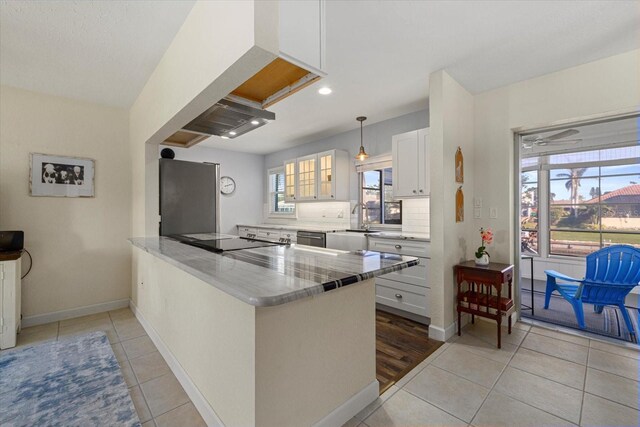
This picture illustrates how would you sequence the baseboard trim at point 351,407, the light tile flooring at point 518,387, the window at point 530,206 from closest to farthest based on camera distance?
the baseboard trim at point 351,407, the light tile flooring at point 518,387, the window at point 530,206

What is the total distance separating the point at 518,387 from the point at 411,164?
2249 mm

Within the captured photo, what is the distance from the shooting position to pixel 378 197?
4.34m

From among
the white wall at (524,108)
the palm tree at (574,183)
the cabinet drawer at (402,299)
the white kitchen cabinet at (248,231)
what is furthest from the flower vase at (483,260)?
the white kitchen cabinet at (248,231)

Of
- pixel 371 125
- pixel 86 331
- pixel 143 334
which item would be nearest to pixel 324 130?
pixel 371 125

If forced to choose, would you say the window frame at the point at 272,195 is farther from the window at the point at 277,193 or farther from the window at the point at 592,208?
the window at the point at 592,208

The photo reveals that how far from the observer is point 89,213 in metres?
3.39

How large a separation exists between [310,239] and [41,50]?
3280 millimetres

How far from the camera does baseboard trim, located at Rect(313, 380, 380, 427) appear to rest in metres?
1.53

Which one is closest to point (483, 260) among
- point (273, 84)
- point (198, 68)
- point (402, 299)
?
point (402, 299)

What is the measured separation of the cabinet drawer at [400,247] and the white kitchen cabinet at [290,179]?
2.13m

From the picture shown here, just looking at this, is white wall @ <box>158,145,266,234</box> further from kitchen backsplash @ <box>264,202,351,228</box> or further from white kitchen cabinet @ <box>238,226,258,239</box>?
kitchen backsplash @ <box>264,202,351,228</box>

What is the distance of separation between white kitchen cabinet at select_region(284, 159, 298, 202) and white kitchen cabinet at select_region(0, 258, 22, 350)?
3.51 m

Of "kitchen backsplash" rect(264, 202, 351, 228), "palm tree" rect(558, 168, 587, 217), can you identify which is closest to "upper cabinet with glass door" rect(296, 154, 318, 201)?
"kitchen backsplash" rect(264, 202, 351, 228)

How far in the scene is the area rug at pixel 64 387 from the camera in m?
1.67
